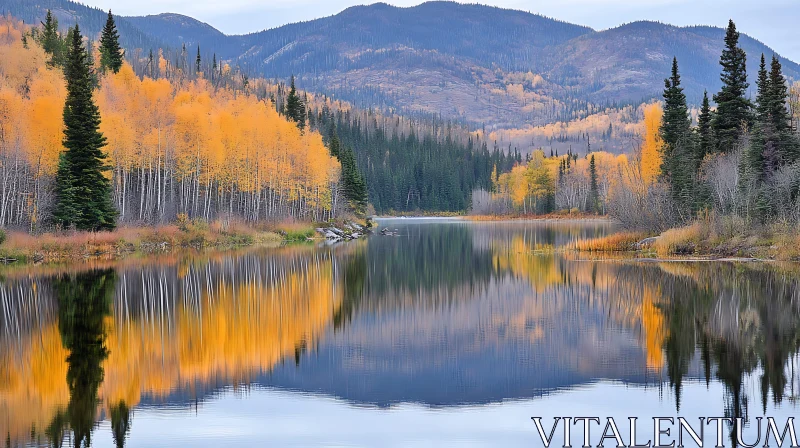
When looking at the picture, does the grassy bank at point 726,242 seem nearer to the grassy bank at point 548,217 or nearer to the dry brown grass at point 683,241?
the dry brown grass at point 683,241

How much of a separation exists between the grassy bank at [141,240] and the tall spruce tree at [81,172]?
99 centimetres

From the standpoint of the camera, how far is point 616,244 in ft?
146

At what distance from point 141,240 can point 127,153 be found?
22.6 feet

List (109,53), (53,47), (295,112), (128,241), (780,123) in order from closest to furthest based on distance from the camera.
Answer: (780,123), (128,241), (109,53), (53,47), (295,112)

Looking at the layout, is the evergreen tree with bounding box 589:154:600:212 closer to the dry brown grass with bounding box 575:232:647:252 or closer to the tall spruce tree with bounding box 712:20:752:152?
the dry brown grass with bounding box 575:232:647:252

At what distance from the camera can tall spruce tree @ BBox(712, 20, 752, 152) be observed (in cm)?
4388

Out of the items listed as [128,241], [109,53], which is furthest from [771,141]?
[109,53]

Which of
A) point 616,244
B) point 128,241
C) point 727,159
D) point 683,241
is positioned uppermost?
point 727,159

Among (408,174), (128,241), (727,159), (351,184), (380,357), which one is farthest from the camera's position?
(408,174)

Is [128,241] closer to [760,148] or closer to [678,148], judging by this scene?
[678,148]

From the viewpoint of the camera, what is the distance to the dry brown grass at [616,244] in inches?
1741

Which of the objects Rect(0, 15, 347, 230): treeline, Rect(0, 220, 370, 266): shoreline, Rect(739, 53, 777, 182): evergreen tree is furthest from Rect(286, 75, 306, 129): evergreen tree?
Rect(739, 53, 777, 182): evergreen tree

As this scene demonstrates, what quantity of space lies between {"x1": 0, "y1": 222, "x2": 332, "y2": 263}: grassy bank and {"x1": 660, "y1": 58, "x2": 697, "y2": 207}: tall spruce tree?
27.6 metres

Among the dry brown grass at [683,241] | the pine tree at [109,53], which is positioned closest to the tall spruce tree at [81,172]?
the pine tree at [109,53]
